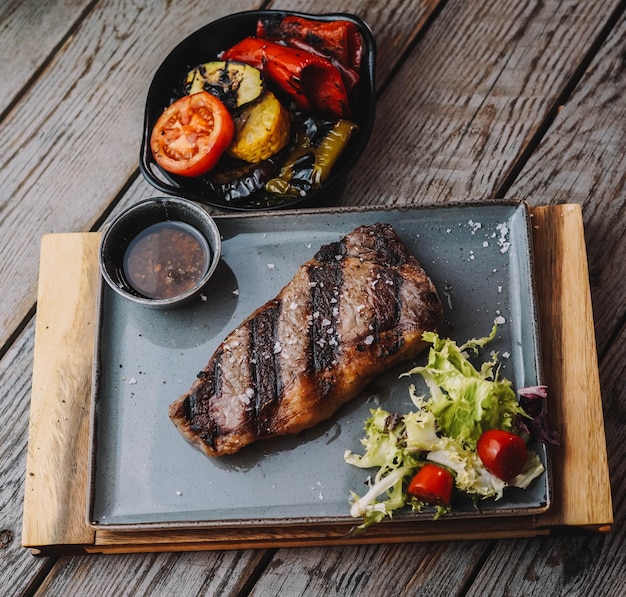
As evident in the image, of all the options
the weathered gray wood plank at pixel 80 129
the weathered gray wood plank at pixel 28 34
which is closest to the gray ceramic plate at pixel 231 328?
the weathered gray wood plank at pixel 80 129

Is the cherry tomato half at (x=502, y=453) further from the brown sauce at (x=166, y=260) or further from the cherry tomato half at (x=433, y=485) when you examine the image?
the brown sauce at (x=166, y=260)

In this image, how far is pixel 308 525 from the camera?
3094 millimetres

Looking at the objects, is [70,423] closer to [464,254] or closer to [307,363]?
[307,363]

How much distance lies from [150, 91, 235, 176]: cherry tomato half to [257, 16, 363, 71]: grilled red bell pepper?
47 cm

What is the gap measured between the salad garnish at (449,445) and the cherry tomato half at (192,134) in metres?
1.21

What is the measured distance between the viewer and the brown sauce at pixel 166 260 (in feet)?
10.7

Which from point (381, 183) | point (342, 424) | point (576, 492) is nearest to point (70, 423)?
point (342, 424)

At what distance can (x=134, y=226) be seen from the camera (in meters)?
3.33

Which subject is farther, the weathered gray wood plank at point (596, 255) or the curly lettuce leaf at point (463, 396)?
the weathered gray wood plank at point (596, 255)

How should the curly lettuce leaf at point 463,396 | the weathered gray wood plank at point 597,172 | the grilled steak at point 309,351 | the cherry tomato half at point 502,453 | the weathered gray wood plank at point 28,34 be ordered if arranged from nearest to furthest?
the cherry tomato half at point 502,453 < the curly lettuce leaf at point 463,396 < the grilled steak at point 309,351 < the weathered gray wood plank at point 597,172 < the weathered gray wood plank at point 28,34

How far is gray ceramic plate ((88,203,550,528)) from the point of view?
3.06 m

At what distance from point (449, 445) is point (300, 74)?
5.54 feet

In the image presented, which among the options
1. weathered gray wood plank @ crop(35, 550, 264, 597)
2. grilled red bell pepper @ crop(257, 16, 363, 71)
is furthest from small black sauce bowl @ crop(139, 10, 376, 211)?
weathered gray wood plank @ crop(35, 550, 264, 597)

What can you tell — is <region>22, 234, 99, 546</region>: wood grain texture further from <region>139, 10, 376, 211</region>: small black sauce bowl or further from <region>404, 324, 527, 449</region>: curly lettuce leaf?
<region>404, 324, 527, 449</region>: curly lettuce leaf
